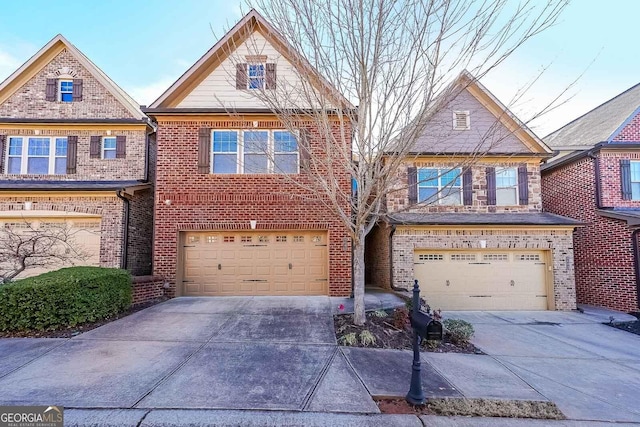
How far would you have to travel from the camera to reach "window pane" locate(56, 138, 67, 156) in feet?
37.9

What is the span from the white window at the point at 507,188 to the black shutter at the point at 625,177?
3.47 meters

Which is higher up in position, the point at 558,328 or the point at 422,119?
the point at 422,119

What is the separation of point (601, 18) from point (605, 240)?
28.0ft

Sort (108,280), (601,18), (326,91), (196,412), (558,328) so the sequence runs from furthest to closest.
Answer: (558,328) → (108,280) → (326,91) → (601,18) → (196,412)

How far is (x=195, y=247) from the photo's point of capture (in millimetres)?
10016

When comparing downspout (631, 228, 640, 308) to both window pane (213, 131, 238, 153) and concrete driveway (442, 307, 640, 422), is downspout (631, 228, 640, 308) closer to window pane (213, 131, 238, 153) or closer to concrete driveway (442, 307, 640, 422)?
concrete driveway (442, 307, 640, 422)

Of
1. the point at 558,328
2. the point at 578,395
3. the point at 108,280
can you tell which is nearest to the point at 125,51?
the point at 108,280

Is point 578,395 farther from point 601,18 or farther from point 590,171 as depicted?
point 590,171

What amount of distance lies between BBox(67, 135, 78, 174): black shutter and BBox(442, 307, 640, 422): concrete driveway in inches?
516

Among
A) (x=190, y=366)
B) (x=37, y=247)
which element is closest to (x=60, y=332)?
(x=190, y=366)

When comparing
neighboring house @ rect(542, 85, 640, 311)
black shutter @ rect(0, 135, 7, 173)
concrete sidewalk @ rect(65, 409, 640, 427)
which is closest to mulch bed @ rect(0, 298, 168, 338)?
concrete sidewalk @ rect(65, 409, 640, 427)

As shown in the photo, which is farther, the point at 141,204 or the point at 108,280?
the point at 141,204

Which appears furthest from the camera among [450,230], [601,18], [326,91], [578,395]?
A: [450,230]

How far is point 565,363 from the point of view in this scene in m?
5.63
